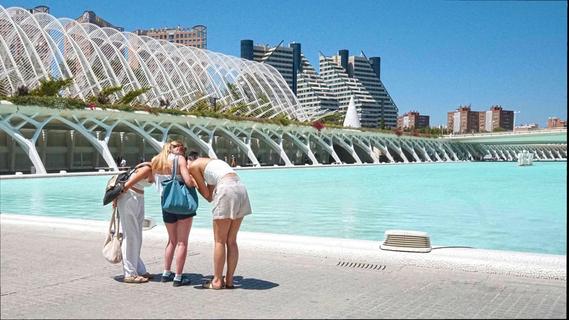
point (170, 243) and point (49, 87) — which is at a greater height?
point (49, 87)

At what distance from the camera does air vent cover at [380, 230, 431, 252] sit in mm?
6805

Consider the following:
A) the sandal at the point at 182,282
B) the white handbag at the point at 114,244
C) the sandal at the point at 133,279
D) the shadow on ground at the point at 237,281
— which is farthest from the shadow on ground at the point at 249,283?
the white handbag at the point at 114,244

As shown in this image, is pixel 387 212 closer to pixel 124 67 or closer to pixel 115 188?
pixel 115 188

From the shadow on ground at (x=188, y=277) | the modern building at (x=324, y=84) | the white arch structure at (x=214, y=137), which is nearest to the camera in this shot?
the shadow on ground at (x=188, y=277)

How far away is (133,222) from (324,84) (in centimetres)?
14418

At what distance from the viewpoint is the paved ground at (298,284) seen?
4609 millimetres

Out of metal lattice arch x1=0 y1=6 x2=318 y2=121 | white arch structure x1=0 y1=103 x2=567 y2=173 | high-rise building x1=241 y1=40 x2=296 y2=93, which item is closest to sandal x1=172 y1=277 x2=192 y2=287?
white arch structure x1=0 y1=103 x2=567 y2=173

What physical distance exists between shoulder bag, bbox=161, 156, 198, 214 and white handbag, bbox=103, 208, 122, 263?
611 mm

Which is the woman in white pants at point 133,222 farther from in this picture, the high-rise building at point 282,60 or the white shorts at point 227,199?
the high-rise building at point 282,60

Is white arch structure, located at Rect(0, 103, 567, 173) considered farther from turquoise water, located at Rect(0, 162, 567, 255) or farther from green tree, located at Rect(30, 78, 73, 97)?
turquoise water, located at Rect(0, 162, 567, 255)

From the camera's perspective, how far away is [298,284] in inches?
221

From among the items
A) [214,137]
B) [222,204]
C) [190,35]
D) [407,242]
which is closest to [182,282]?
[222,204]

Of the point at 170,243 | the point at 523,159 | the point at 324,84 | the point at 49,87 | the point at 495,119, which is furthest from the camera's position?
the point at 495,119

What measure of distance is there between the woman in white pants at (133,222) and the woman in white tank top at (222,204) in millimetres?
530
